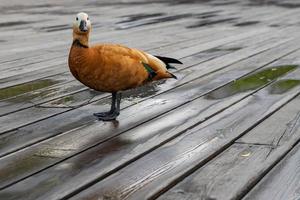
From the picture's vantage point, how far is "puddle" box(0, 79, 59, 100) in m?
4.18

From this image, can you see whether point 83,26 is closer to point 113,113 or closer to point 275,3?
point 113,113

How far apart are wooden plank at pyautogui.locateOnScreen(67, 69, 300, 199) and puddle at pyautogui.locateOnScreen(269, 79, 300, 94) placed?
1.05 ft

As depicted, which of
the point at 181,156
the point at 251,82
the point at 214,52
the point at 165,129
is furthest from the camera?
the point at 214,52

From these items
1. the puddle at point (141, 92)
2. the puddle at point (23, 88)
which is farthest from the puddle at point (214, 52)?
the puddle at point (23, 88)

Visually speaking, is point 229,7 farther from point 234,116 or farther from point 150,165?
point 150,165

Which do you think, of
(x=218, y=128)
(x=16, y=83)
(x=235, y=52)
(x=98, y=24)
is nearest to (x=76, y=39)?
(x=218, y=128)

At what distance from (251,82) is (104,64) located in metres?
1.54

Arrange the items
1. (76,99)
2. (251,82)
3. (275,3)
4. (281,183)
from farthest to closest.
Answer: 1. (275,3)
2. (251,82)
3. (76,99)
4. (281,183)

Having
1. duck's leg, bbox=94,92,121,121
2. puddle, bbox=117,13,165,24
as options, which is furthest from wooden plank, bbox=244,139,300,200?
puddle, bbox=117,13,165,24

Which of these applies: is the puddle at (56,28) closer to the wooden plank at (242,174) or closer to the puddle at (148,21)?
the puddle at (148,21)

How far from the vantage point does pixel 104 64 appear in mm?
3127

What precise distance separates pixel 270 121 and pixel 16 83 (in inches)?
82.2

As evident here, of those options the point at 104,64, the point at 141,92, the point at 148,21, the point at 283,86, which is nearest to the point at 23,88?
the point at 141,92

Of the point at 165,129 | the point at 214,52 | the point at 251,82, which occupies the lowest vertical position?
the point at 214,52
